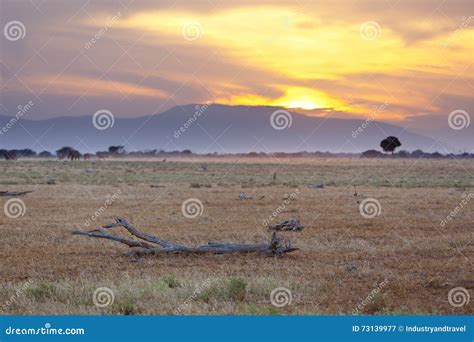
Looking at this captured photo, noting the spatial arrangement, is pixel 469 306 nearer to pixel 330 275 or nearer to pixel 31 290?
pixel 330 275

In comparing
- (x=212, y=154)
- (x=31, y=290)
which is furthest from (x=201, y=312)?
(x=212, y=154)

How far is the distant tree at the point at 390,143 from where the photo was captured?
135250mm

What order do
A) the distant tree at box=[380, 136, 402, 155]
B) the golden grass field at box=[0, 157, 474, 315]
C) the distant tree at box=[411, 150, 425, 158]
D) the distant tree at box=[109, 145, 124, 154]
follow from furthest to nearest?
the distant tree at box=[109, 145, 124, 154]
the distant tree at box=[411, 150, 425, 158]
the distant tree at box=[380, 136, 402, 155]
the golden grass field at box=[0, 157, 474, 315]

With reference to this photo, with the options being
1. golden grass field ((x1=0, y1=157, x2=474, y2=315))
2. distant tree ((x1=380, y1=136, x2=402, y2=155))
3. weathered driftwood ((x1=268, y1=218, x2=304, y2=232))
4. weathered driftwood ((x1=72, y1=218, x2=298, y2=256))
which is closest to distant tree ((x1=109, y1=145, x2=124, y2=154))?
distant tree ((x1=380, y1=136, x2=402, y2=155))

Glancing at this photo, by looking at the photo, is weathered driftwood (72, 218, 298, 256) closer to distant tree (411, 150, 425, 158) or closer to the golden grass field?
the golden grass field

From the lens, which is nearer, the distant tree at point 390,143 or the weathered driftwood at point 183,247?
the weathered driftwood at point 183,247

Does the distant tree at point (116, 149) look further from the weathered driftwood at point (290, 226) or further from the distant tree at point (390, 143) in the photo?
the weathered driftwood at point (290, 226)

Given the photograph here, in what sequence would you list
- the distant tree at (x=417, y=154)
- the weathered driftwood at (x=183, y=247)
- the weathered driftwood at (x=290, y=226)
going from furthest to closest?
the distant tree at (x=417, y=154) → the weathered driftwood at (x=290, y=226) → the weathered driftwood at (x=183, y=247)

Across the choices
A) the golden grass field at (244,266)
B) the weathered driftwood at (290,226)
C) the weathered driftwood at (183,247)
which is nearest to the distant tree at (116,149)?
the golden grass field at (244,266)

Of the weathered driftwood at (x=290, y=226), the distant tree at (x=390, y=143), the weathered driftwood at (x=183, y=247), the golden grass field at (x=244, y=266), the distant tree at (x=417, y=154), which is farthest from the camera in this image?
the distant tree at (x=417, y=154)

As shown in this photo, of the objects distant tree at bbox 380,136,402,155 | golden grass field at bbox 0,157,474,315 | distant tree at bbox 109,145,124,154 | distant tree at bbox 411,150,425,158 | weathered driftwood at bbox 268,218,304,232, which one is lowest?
golden grass field at bbox 0,157,474,315

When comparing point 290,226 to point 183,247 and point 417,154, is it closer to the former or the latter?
point 183,247

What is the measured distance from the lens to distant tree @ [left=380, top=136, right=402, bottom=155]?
444 feet

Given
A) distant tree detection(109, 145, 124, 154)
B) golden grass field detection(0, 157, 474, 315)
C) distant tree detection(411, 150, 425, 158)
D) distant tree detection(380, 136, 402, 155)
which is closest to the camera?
golden grass field detection(0, 157, 474, 315)
